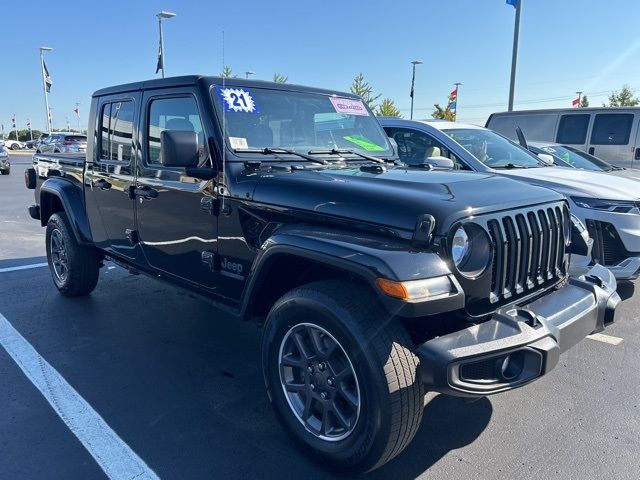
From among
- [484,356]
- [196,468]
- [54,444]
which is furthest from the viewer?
[54,444]

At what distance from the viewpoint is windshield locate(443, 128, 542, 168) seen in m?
6.17

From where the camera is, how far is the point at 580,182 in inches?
212

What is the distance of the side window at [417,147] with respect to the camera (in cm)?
597

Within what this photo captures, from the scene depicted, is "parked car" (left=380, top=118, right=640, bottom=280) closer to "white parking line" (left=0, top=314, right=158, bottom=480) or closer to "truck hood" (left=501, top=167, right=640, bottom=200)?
"truck hood" (left=501, top=167, right=640, bottom=200)

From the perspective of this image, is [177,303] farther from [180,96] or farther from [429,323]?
[429,323]

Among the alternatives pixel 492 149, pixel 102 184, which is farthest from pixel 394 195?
pixel 492 149

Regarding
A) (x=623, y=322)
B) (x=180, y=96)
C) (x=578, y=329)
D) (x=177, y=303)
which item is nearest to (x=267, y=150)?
(x=180, y=96)

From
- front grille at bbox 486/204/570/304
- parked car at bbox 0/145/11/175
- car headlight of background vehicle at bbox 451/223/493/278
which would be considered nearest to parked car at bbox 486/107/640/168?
front grille at bbox 486/204/570/304

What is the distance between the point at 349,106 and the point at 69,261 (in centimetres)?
306

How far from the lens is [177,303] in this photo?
508cm

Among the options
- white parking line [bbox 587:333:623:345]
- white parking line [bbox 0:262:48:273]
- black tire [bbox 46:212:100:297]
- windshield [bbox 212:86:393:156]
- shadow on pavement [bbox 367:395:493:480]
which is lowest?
white parking line [bbox 0:262:48:273]

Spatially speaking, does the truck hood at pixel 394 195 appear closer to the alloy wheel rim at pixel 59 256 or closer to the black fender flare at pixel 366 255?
the black fender flare at pixel 366 255

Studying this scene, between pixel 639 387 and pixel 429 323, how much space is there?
1.93 meters

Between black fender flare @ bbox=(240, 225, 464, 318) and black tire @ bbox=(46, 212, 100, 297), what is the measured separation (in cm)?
299
